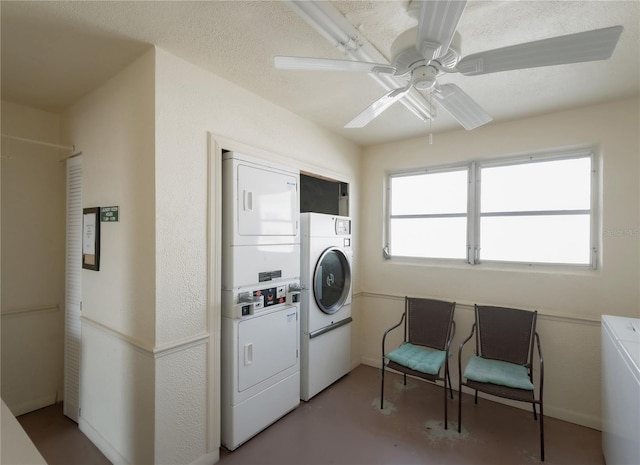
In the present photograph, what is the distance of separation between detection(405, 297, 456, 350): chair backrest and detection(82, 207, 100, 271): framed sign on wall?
2.76 meters

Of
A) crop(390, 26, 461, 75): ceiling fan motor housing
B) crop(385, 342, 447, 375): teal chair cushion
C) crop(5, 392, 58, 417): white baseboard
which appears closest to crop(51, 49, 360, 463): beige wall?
crop(5, 392, 58, 417): white baseboard

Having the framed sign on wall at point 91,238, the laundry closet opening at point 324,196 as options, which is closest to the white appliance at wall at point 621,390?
the laundry closet opening at point 324,196

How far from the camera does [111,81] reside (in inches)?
81.7

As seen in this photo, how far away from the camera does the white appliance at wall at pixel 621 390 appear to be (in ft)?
4.38

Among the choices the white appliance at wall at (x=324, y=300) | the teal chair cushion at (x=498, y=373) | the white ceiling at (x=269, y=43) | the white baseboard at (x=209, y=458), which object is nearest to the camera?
the white ceiling at (x=269, y=43)

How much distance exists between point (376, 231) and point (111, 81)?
2766mm

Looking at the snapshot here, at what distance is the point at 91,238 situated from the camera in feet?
7.21

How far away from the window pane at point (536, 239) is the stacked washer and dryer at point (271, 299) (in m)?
1.48

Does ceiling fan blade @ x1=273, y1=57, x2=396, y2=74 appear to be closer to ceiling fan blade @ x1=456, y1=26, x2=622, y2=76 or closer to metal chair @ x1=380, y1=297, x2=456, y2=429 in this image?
ceiling fan blade @ x1=456, y1=26, x2=622, y2=76

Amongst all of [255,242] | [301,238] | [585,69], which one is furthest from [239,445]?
[585,69]

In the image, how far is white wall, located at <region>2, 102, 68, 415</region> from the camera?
245cm

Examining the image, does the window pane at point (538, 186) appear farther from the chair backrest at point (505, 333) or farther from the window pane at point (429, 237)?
the chair backrest at point (505, 333)

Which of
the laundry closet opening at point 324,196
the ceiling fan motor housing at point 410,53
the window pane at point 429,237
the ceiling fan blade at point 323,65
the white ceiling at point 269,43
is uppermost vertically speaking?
the white ceiling at point 269,43

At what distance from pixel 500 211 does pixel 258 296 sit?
2.39 metres
